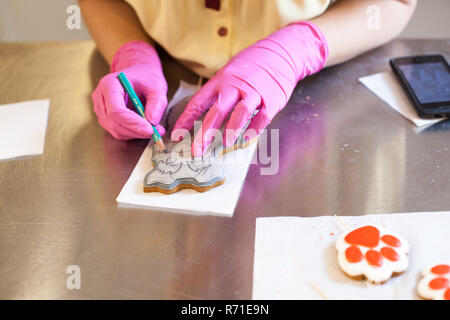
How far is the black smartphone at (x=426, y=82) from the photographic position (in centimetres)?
101

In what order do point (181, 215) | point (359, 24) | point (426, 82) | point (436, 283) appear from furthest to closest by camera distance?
point (359, 24) → point (426, 82) → point (181, 215) → point (436, 283)

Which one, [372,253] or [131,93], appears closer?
[372,253]

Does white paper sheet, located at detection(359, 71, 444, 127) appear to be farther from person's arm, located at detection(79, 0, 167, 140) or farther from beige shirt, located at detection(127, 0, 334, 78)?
person's arm, located at detection(79, 0, 167, 140)

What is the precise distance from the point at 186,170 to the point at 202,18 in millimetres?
478

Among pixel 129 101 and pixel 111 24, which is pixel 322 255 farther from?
pixel 111 24

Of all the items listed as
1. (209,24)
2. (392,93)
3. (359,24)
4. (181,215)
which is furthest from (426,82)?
(181,215)

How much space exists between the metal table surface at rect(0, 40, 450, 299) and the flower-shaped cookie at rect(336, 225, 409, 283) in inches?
3.0

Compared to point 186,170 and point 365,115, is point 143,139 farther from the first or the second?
point 365,115

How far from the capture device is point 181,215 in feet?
2.72

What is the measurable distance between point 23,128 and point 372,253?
77 centimetres

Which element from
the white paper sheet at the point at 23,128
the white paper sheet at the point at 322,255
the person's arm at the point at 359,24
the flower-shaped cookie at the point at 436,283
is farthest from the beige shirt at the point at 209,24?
the flower-shaped cookie at the point at 436,283

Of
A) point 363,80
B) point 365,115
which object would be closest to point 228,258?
point 365,115
